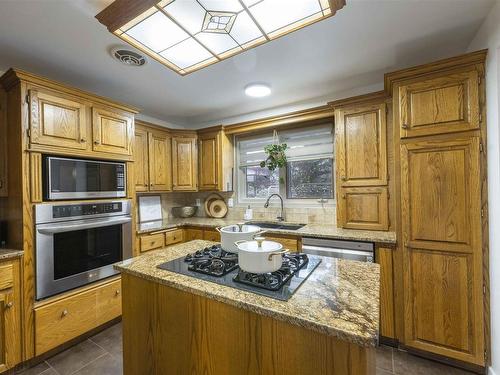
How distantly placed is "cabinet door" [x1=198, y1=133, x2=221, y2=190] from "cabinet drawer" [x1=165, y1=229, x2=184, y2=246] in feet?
2.37

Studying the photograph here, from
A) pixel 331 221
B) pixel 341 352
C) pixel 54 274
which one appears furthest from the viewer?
pixel 331 221

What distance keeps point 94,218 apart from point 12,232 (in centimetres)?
55

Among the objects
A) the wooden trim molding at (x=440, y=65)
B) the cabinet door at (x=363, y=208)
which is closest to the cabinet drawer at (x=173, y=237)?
the cabinet door at (x=363, y=208)

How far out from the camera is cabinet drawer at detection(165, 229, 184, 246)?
3.01 metres

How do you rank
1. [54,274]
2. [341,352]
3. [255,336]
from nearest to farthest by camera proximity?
[341,352] < [255,336] < [54,274]

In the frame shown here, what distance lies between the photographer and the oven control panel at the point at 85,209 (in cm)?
197

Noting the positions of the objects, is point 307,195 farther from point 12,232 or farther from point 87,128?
point 12,232

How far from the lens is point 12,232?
192 centimetres

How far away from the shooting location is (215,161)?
3.38 metres

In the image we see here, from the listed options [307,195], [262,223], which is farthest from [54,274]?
[307,195]

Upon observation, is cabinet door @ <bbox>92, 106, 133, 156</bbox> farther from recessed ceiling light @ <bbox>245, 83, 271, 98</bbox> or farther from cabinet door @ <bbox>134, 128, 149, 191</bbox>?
recessed ceiling light @ <bbox>245, 83, 271, 98</bbox>

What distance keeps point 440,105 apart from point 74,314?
3.36 meters

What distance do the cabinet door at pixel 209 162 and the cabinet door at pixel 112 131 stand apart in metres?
1.09

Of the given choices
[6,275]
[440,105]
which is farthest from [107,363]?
[440,105]
